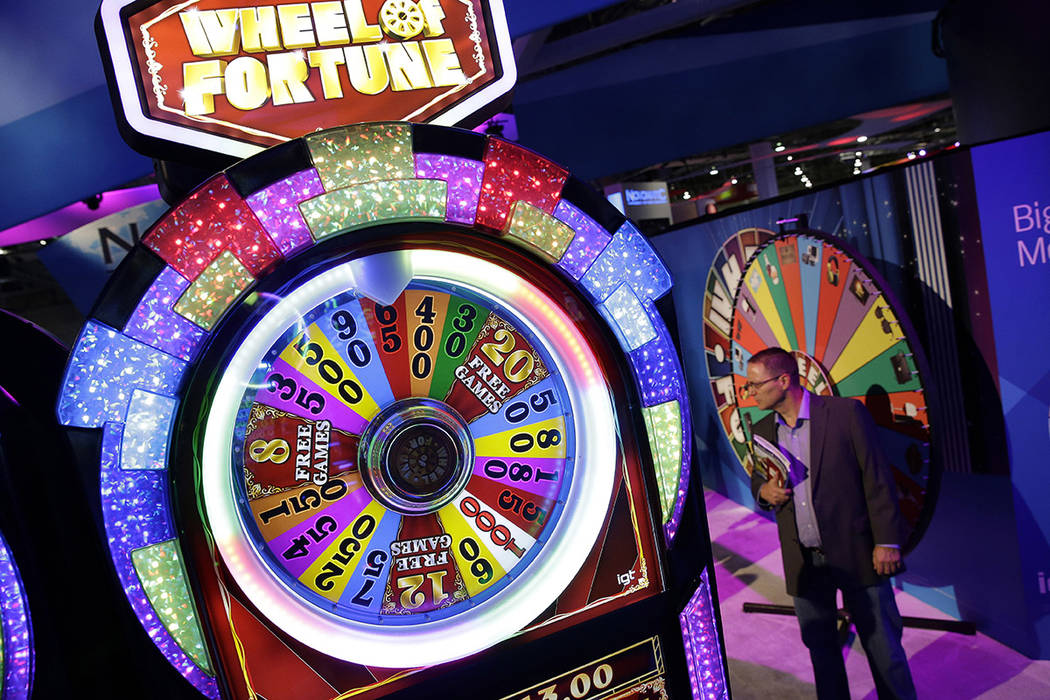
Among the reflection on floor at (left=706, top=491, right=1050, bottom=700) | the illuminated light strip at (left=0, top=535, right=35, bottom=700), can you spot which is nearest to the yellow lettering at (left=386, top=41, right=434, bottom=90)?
the illuminated light strip at (left=0, top=535, right=35, bottom=700)

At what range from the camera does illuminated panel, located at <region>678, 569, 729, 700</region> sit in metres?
1.48

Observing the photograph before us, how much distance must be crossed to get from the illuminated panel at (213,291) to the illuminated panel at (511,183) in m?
0.43

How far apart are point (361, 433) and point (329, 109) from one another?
2.10ft

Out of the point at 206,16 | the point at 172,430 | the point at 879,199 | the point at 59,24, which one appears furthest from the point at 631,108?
the point at 172,430

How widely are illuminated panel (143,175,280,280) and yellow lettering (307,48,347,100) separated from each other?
13.4 inches

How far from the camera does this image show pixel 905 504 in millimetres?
2611

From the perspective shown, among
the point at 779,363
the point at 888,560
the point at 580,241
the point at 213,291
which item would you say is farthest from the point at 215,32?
the point at 888,560

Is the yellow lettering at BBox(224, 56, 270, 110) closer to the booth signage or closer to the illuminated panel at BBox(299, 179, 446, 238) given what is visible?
the booth signage

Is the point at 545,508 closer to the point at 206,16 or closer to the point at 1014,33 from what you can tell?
the point at 206,16

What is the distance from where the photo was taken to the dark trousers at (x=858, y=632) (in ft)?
7.35

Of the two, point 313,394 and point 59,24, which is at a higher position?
point 59,24

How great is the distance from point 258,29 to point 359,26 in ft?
0.63

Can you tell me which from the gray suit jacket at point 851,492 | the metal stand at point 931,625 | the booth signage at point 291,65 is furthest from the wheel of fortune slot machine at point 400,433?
the metal stand at point 931,625

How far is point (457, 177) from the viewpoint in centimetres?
127
